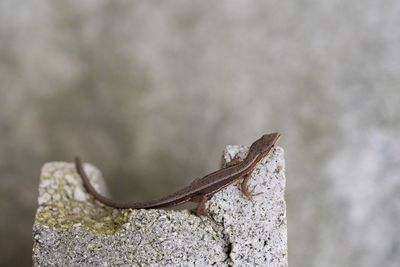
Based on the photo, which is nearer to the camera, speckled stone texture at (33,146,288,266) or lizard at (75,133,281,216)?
speckled stone texture at (33,146,288,266)

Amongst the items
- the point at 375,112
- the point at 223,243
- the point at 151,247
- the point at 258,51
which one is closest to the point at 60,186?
the point at 151,247

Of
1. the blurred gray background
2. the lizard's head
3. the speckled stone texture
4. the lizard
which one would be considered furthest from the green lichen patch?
the blurred gray background

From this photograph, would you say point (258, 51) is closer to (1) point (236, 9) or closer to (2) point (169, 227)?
(1) point (236, 9)

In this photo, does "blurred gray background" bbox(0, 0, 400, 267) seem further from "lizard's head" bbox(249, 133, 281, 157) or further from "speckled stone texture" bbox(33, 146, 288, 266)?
"speckled stone texture" bbox(33, 146, 288, 266)

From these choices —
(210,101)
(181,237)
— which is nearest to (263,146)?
(181,237)

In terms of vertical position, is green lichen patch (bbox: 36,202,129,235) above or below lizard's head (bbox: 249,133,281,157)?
below

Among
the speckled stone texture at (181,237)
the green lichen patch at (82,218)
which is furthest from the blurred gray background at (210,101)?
the speckled stone texture at (181,237)

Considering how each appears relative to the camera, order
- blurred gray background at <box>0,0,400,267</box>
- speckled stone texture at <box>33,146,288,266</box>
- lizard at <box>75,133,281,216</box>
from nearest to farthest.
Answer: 1. speckled stone texture at <box>33,146,288,266</box>
2. lizard at <box>75,133,281,216</box>
3. blurred gray background at <box>0,0,400,267</box>

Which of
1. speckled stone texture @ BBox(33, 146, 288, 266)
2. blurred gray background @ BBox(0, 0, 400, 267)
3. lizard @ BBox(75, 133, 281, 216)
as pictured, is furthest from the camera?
blurred gray background @ BBox(0, 0, 400, 267)

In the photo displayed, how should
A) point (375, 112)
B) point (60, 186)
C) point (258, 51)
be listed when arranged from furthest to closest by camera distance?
1. point (258, 51)
2. point (375, 112)
3. point (60, 186)
